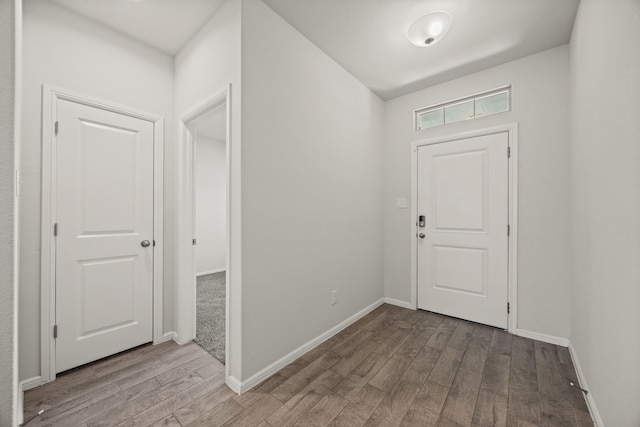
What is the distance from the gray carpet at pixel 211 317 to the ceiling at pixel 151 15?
9.11 feet

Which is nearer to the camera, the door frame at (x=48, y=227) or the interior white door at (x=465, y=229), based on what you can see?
the door frame at (x=48, y=227)

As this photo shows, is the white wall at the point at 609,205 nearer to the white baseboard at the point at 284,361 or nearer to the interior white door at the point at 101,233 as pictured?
the white baseboard at the point at 284,361

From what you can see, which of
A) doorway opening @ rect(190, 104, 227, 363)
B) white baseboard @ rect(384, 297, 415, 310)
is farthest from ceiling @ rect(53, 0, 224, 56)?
white baseboard @ rect(384, 297, 415, 310)

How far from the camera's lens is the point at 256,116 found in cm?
184

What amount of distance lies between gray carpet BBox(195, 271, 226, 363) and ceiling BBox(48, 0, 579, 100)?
2.77 m

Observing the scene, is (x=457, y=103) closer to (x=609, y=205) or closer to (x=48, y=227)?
(x=609, y=205)

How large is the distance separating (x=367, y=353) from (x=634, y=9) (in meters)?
2.51

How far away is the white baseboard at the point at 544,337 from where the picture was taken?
2.30 m

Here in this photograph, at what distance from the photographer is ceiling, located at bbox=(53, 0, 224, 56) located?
1901 millimetres

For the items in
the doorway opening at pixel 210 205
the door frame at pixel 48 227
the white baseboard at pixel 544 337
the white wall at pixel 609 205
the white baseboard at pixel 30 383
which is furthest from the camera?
the doorway opening at pixel 210 205

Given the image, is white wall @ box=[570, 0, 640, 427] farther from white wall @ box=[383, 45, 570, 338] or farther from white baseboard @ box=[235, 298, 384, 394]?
white baseboard @ box=[235, 298, 384, 394]

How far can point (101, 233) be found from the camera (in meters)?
2.09

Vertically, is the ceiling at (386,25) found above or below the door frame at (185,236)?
above

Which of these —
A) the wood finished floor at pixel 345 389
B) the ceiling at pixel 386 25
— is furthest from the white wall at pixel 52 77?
the wood finished floor at pixel 345 389
